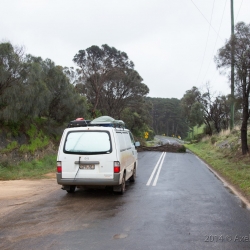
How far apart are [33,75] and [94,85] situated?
20821 millimetres

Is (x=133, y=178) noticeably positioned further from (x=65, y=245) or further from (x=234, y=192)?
(x=65, y=245)

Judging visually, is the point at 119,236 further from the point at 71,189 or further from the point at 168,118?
the point at 168,118

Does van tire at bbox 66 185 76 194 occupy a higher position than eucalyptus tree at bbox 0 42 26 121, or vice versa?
eucalyptus tree at bbox 0 42 26 121

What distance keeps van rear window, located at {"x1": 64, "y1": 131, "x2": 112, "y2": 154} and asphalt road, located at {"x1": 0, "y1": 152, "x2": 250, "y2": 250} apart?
4.36 feet

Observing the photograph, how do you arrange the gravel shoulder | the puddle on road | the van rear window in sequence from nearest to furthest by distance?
the puddle on road < the gravel shoulder < the van rear window

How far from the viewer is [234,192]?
379 inches

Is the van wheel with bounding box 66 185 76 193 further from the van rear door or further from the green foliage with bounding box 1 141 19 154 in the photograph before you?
the green foliage with bounding box 1 141 19 154

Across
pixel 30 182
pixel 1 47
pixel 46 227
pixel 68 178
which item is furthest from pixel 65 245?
pixel 1 47

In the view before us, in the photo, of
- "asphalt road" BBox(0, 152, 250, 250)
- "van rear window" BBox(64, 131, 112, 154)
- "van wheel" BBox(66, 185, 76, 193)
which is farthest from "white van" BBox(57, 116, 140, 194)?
"van wheel" BBox(66, 185, 76, 193)

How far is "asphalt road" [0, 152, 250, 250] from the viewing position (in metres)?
4.82

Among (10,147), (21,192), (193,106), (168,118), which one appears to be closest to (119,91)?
(193,106)

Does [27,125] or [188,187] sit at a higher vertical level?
[27,125]

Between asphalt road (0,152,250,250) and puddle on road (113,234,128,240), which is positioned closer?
asphalt road (0,152,250,250)

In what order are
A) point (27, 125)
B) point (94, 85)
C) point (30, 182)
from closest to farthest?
1. point (30, 182)
2. point (27, 125)
3. point (94, 85)
